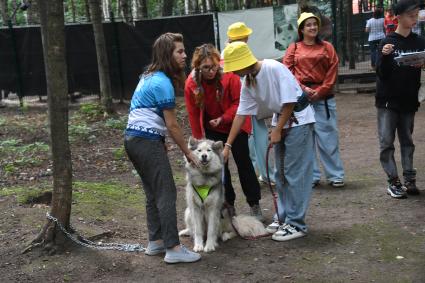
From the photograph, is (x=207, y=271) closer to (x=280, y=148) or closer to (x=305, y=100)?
(x=280, y=148)

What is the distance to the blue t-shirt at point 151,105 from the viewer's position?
14.3ft

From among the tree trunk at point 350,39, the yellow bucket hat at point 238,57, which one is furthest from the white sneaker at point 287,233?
the tree trunk at point 350,39

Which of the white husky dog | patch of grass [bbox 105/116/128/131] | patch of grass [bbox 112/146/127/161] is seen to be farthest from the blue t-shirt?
patch of grass [bbox 105/116/128/131]

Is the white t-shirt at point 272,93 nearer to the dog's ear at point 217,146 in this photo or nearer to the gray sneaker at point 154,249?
the dog's ear at point 217,146

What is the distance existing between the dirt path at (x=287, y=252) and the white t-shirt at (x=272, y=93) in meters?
1.19

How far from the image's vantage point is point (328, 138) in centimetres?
671

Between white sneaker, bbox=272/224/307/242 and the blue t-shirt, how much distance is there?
1502 mm

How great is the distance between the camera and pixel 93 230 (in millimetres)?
5336

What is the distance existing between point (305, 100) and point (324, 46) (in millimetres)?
1686

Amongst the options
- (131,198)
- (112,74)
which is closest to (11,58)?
(112,74)

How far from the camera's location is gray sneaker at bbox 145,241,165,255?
4781 millimetres

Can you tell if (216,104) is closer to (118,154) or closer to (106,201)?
(106,201)

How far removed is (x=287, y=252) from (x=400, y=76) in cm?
240

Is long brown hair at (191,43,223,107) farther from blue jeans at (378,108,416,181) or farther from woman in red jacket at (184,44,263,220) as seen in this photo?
blue jeans at (378,108,416,181)
